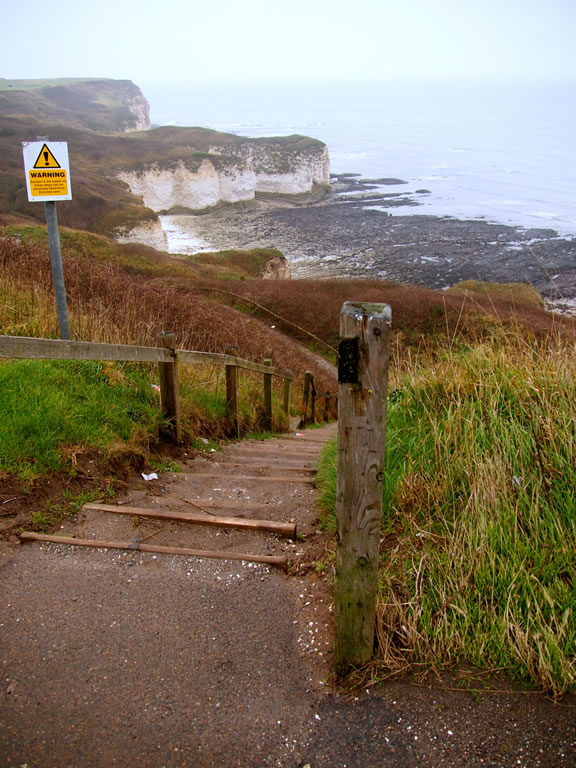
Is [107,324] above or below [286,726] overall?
above

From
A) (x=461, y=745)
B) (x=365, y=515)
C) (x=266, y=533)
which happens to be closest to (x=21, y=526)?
(x=266, y=533)

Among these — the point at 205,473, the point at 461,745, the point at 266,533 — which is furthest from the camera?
the point at 205,473

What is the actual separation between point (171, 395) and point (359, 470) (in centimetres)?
350

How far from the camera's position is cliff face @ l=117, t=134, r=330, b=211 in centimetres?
7119

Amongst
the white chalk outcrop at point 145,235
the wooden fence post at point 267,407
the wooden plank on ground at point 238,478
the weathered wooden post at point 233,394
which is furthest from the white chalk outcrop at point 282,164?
the wooden plank on ground at point 238,478

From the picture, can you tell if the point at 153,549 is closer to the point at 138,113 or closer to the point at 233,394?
the point at 233,394

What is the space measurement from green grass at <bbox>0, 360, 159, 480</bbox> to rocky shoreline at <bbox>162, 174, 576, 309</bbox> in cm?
3561

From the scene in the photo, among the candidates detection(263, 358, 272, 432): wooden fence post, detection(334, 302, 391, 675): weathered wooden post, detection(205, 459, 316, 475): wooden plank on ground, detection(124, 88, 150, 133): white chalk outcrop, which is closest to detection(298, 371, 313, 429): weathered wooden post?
detection(263, 358, 272, 432): wooden fence post

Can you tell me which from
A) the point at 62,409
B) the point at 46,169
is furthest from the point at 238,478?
the point at 46,169

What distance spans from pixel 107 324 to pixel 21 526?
389 centimetres

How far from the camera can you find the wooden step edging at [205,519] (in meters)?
3.91

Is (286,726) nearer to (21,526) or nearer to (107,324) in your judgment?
(21,526)

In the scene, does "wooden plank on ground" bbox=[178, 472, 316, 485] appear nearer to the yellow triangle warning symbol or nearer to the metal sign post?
the metal sign post

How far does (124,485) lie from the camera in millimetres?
4523
